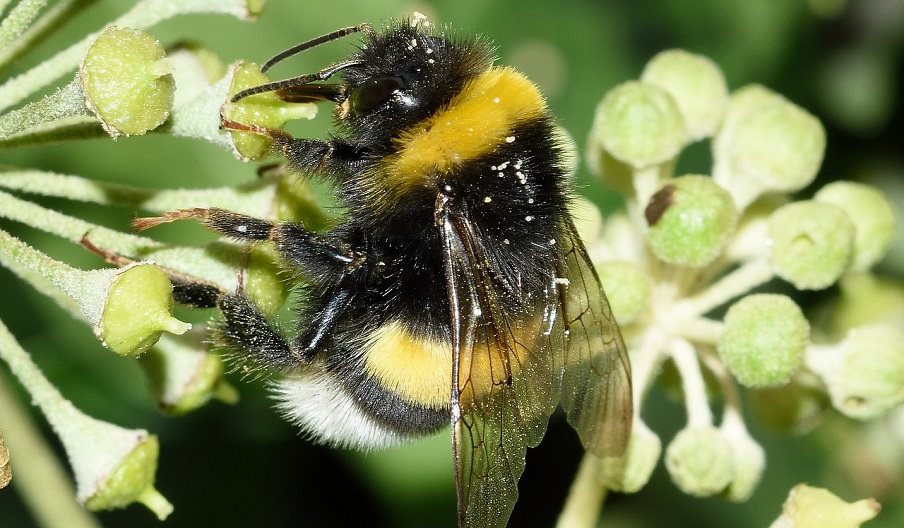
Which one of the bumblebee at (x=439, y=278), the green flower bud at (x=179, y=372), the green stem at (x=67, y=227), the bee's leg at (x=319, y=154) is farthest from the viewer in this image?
the green flower bud at (x=179, y=372)

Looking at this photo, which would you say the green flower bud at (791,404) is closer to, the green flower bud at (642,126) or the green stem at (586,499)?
the green stem at (586,499)

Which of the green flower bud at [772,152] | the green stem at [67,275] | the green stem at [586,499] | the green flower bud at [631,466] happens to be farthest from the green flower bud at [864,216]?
the green stem at [67,275]

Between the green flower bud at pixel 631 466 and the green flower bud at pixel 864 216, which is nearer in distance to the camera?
the green flower bud at pixel 631 466

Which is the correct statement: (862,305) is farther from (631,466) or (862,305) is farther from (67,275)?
(67,275)

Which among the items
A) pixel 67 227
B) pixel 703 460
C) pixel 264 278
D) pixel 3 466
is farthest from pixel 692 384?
pixel 3 466

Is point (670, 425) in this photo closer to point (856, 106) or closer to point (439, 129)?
point (856, 106)
